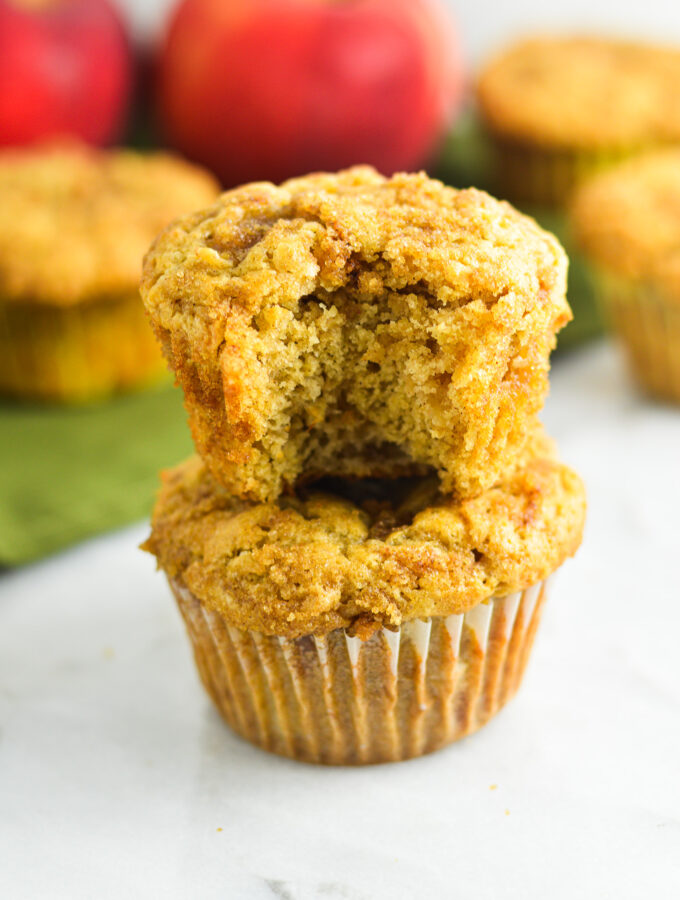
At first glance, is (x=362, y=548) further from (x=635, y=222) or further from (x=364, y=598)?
(x=635, y=222)

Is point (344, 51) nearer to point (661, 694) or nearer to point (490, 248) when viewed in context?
point (490, 248)

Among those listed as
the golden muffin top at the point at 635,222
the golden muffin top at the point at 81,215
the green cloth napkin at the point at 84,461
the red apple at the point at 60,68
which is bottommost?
the green cloth napkin at the point at 84,461

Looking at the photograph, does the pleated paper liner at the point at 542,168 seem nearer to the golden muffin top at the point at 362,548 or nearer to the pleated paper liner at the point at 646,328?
the pleated paper liner at the point at 646,328

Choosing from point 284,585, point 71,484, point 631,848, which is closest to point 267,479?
point 284,585

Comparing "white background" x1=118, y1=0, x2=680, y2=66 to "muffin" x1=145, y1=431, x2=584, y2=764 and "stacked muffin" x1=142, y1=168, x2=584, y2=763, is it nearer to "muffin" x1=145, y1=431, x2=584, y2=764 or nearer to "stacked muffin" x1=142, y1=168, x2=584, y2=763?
"stacked muffin" x1=142, y1=168, x2=584, y2=763

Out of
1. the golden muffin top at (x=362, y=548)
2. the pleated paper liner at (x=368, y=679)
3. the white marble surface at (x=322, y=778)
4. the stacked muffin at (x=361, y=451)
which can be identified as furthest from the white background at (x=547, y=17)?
the pleated paper liner at (x=368, y=679)

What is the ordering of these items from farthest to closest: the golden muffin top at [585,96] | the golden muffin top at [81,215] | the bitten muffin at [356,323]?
the golden muffin top at [585,96]
the golden muffin top at [81,215]
the bitten muffin at [356,323]
